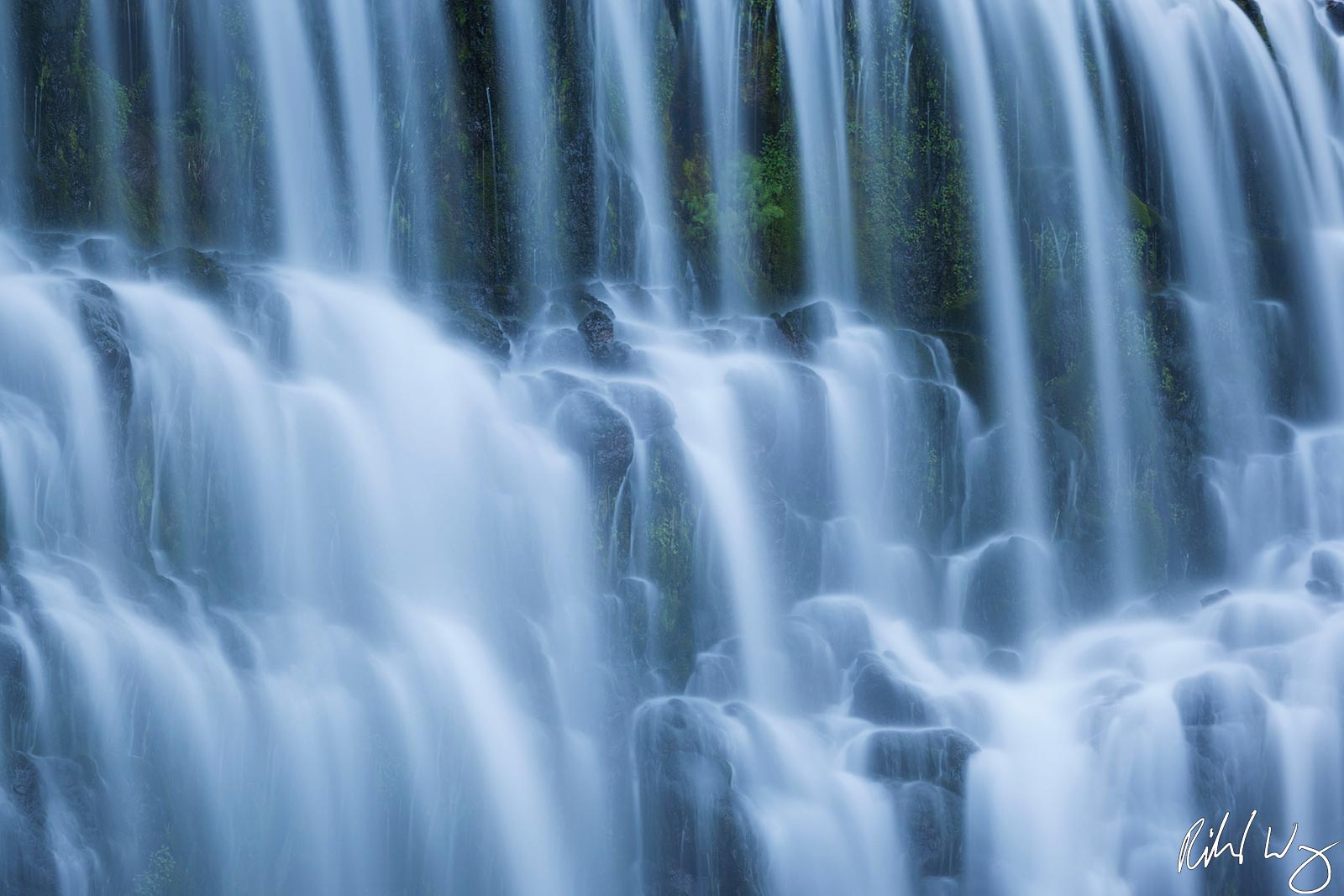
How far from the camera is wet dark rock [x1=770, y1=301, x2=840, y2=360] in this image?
13117mm

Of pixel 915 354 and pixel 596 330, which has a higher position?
pixel 596 330

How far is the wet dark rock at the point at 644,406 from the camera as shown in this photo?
11.1 meters

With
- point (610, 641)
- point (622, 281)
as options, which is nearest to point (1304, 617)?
point (610, 641)

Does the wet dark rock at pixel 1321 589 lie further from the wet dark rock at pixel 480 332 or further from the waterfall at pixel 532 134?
the waterfall at pixel 532 134

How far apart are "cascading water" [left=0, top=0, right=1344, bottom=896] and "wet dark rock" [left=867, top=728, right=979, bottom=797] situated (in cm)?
5

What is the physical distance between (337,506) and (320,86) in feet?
16.3

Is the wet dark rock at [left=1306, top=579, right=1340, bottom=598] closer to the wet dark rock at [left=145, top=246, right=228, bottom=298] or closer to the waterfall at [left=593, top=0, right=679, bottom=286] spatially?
the waterfall at [left=593, top=0, right=679, bottom=286]

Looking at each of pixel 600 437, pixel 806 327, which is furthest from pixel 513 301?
pixel 806 327

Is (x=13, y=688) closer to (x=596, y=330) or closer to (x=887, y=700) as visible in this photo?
(x=596, y=330)

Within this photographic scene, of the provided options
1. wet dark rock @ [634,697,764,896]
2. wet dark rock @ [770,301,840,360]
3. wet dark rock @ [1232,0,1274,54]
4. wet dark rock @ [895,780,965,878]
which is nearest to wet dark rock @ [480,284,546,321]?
wet dark rock @ [770,301,840,360]

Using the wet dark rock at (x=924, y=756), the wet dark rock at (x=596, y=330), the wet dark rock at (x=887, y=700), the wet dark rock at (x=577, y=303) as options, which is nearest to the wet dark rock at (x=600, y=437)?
the wet dark rock at (x=596, y=330)

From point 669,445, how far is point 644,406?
0.40 m

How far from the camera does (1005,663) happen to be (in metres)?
11.8
